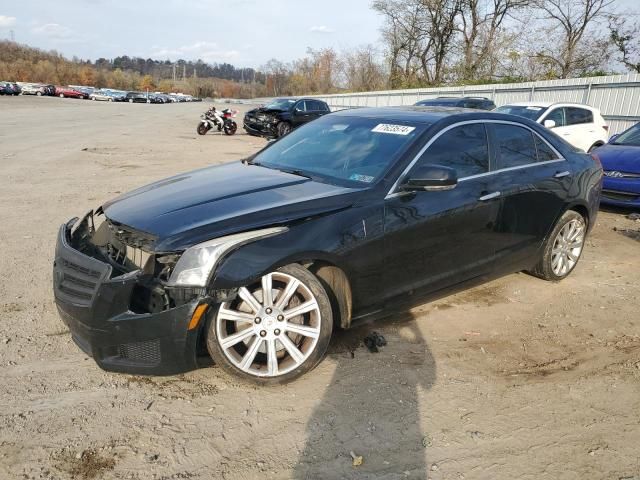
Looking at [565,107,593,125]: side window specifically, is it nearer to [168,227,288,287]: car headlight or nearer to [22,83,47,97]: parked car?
[168,227,288,287]: car headlight

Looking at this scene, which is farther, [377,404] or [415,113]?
[415,113]

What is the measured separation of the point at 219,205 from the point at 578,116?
37.7 feet

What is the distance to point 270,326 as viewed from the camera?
3076mm

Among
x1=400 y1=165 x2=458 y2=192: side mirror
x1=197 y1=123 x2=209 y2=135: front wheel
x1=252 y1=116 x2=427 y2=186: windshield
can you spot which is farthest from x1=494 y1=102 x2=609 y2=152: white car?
x1=197 y1=123 x2=209 y2=135: front wheel

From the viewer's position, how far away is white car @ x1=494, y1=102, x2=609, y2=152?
11.6m

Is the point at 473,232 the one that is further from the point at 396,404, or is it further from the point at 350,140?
the point at 396,404

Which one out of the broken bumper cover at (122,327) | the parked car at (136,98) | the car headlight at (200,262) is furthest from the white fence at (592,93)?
the parked car at (136,98)

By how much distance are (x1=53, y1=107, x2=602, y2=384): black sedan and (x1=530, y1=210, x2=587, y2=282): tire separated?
254 millimetres

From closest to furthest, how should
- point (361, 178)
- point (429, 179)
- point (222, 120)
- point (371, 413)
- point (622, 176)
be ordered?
point (371, 413) < point (429, 179) < point (361, 178) < point (622, 176) < point (222, 120)

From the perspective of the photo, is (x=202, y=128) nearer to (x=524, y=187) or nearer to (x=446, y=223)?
(x=524, y=187)

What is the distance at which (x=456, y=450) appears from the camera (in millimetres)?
2635

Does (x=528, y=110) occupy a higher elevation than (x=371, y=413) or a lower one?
higher

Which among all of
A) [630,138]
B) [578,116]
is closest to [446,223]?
[630,138]

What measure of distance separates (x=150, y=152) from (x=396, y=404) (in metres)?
13.3
